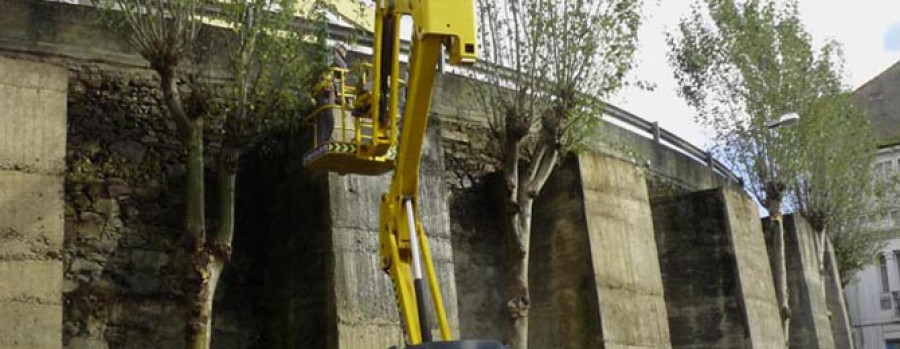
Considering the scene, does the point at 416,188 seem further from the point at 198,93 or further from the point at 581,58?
the point at 581,58

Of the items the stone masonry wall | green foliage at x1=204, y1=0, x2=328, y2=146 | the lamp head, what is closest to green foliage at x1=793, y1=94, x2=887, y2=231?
the lamp head

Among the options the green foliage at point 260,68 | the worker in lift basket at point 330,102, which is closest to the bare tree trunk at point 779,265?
the worker in lift basket at point 330,102

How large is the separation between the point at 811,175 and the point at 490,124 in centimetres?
1018

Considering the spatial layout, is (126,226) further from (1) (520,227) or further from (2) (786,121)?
(2) (786,121)

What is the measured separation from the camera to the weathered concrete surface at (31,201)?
11.1m

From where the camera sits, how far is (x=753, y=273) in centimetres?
1952

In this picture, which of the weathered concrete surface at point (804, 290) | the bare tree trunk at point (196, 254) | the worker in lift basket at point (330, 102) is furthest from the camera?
the weathered concrete surface at point (804, 290)

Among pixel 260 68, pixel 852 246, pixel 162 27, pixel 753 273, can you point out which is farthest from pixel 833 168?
pixel 162 27

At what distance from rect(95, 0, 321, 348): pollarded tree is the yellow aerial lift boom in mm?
596

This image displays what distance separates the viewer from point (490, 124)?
15.0 metres

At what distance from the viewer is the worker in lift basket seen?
42.2 feet

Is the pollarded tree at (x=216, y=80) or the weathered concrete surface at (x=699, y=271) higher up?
the pollarded tree at (x=216, y=80)

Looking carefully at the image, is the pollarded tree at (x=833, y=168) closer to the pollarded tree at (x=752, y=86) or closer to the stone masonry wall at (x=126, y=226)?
the pollarded tree at (x=752, y=86)

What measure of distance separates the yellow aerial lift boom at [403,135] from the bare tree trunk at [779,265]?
10634 millimetres
